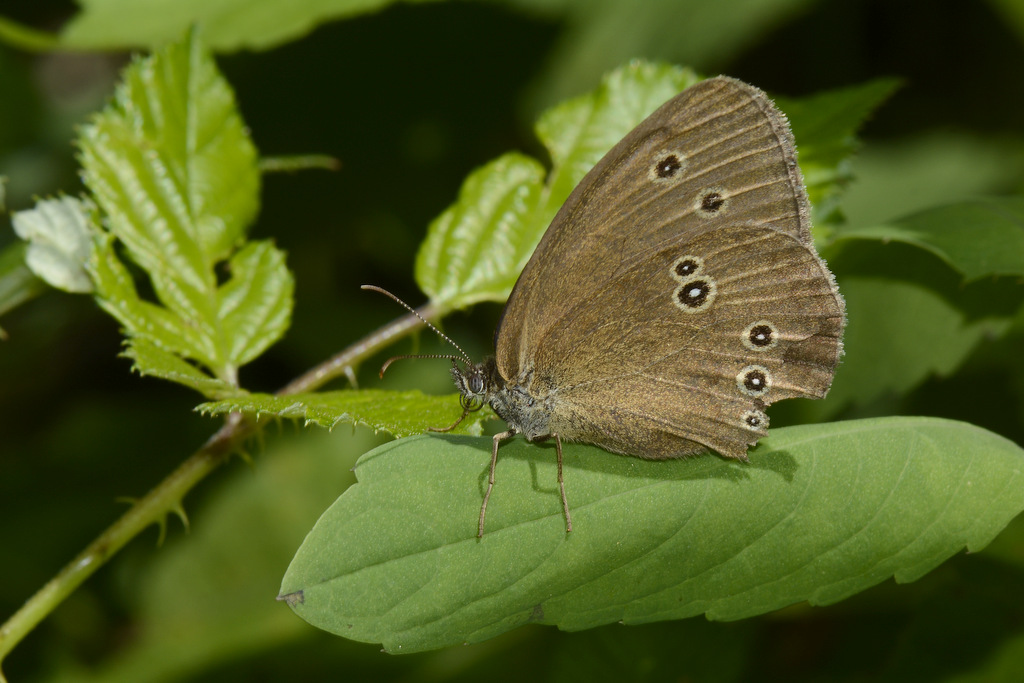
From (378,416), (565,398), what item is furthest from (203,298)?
(565,398)

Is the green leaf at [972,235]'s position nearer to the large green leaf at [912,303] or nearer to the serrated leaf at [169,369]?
the large green leaf at [912,303]

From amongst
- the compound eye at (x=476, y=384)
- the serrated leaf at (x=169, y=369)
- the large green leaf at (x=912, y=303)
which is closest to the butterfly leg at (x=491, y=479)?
the compound eye at (x=476, y=384)

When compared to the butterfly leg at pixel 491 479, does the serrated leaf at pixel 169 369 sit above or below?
above

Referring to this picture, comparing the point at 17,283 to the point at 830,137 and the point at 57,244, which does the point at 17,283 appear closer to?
the point at 57,244

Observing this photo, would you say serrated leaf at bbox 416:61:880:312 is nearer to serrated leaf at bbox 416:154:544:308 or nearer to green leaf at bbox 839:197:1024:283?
serrated leaf at bbox 416:154:544:308

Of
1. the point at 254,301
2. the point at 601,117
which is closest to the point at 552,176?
the point at 601,117
